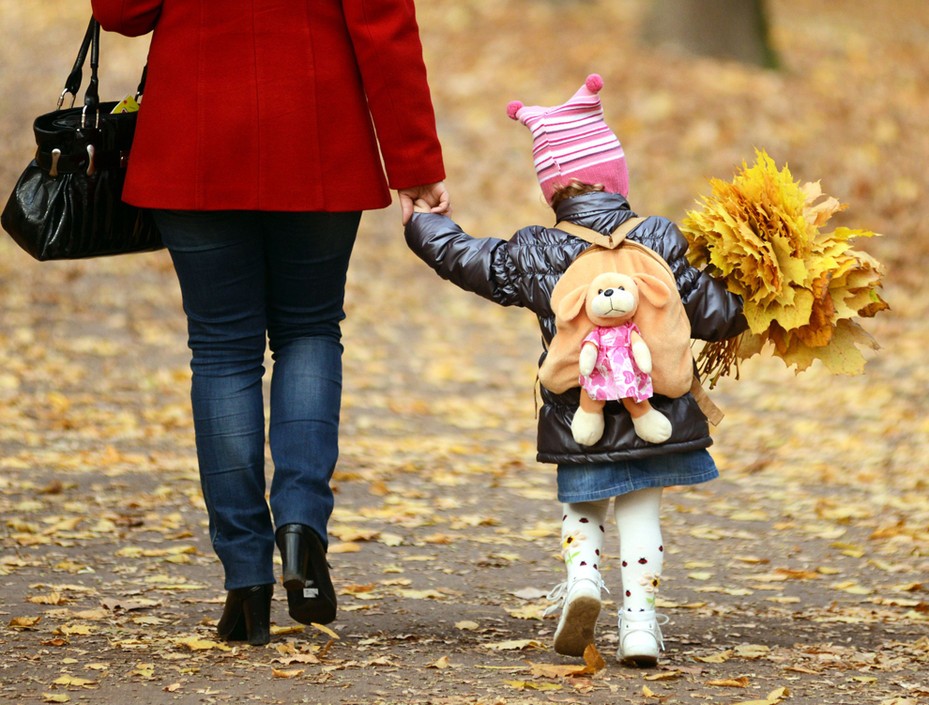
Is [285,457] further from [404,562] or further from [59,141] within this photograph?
[404,562]

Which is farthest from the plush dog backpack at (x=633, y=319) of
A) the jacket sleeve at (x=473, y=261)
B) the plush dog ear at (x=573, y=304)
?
the jacket sleeve at (x=473, y=261)

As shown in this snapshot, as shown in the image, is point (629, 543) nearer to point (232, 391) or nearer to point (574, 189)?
point (574, 189)

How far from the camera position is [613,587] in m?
4.23

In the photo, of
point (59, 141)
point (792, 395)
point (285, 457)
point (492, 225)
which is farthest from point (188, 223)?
point (492, 225)

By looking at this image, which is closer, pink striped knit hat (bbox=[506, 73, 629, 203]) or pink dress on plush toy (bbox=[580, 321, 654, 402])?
pink dress on plush toy (bbox=[580, 321, 654, 402])

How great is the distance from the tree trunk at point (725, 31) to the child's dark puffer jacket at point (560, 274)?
1073cm

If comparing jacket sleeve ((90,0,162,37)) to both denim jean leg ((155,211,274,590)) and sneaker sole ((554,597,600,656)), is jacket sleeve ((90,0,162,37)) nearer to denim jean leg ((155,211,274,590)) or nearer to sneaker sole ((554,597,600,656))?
denim jean leg ((155,211,274,590))

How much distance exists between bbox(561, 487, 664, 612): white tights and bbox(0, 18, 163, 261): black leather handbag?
139 cm

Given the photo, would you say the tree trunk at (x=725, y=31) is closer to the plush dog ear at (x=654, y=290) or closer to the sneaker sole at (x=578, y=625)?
the plush dog ear at (x=654, y=290)

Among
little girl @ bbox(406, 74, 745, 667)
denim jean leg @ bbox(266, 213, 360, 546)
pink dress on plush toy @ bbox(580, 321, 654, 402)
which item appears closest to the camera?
pink dress on plush toy @ bbox(580, 321, 654, 402)

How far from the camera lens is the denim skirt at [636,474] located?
10.5 feet

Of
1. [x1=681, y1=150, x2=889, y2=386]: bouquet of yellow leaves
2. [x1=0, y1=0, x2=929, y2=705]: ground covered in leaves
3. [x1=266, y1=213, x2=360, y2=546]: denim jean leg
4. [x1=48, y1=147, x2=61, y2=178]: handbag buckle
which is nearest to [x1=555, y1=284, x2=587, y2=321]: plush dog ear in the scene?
[x1=681, y1=150, x2=889, y2=386]: bouquet of yellow leaves

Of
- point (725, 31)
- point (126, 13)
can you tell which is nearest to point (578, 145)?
point (126, 13)

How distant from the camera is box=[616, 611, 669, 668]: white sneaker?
3.18m
